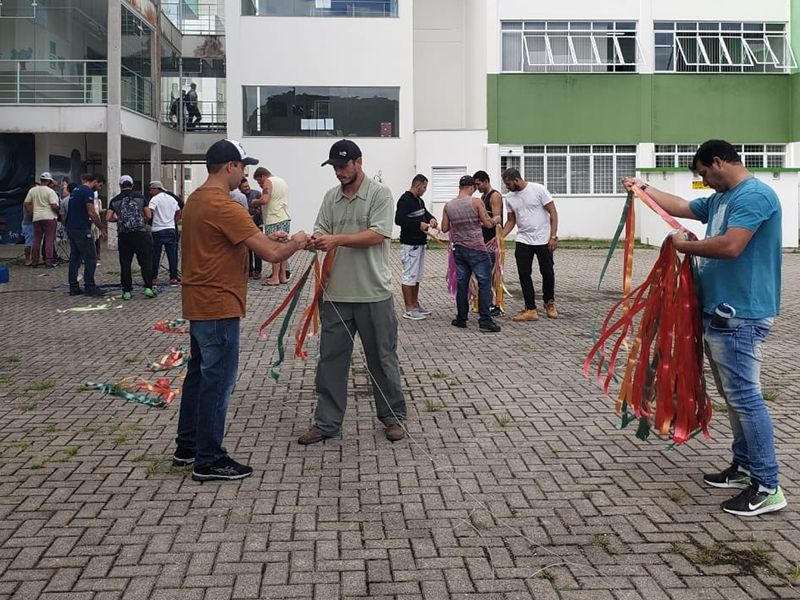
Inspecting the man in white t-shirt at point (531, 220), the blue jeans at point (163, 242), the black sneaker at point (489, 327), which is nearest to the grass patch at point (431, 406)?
the black sneaker at point (489, 327)

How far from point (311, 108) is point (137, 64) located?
5.33m

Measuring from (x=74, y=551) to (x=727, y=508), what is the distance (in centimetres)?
330

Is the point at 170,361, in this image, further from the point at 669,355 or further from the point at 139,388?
the point at 669,355

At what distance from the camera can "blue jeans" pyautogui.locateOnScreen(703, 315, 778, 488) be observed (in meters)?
4.72

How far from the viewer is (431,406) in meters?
7.00

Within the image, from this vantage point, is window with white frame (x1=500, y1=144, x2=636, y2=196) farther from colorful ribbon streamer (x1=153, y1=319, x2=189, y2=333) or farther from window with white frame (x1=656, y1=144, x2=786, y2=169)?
colorful ribbon streamer (x1=153, y1=319, x2=189, y2=333)

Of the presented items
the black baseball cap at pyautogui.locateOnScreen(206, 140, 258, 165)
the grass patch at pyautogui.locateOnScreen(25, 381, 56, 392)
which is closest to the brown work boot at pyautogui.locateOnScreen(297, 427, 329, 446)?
the black baseball cap at pyautogui.locateOnScreen(206, 140, 258, 165)

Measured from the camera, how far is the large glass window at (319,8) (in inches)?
1094

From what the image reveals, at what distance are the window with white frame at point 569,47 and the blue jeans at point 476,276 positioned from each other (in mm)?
19325

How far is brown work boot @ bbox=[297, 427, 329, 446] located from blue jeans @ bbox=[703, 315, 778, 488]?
8.58ft

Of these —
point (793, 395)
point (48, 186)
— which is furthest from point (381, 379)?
point (48, 186)

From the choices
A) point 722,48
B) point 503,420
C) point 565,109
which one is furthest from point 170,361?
point 722,48

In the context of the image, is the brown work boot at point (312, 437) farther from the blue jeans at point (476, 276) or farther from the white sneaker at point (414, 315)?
the white sneaker at point (414, 315)

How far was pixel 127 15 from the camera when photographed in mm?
25531
